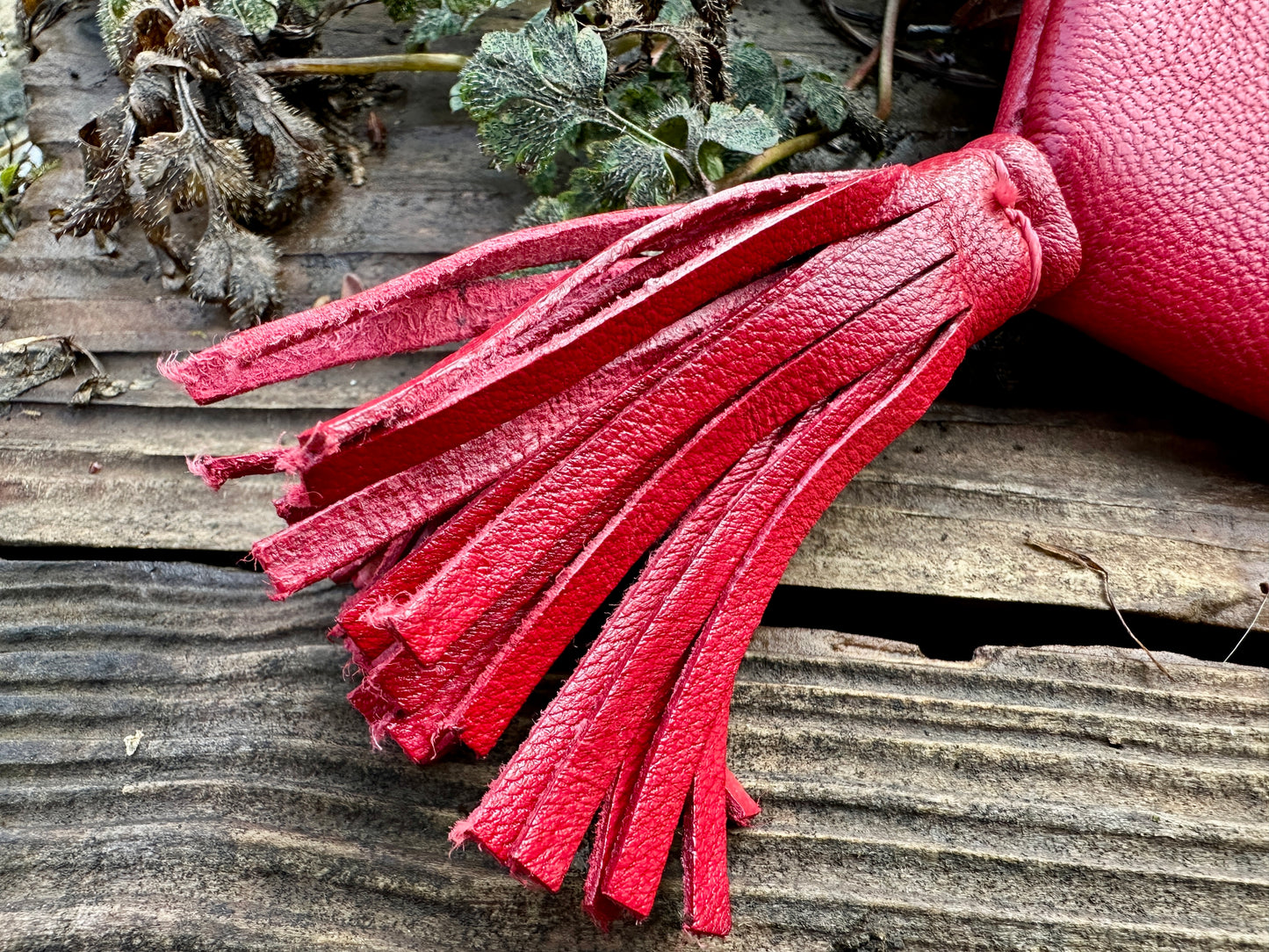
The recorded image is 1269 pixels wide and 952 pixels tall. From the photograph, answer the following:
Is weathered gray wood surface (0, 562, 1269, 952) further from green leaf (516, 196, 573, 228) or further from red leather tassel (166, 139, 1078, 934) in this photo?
green leaf (516, 196, 573, 228)

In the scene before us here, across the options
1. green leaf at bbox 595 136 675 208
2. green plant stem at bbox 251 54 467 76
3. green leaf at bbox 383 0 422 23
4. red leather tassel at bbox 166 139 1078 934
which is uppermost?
green leaf at bbox 383 0 422 23

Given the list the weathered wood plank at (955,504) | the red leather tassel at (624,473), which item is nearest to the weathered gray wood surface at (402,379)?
the weathered wood plank at (955,504)

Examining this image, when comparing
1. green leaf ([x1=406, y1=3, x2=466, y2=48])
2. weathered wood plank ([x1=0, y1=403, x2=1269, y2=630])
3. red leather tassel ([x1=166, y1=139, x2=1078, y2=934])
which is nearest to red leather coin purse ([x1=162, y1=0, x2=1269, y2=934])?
red leather tassel ([x1=166, y1=139, x2=1078, y2=934])

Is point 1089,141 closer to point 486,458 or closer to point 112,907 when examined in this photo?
point 486,458

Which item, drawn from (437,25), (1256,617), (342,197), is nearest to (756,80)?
(437,25)

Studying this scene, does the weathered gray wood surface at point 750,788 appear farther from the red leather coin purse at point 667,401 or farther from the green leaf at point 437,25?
the green leaf at point 437,25

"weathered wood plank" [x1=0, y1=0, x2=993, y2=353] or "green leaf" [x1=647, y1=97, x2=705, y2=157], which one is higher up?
"green leaf" [x1=647, y1=97, x2=705, y2=157]
